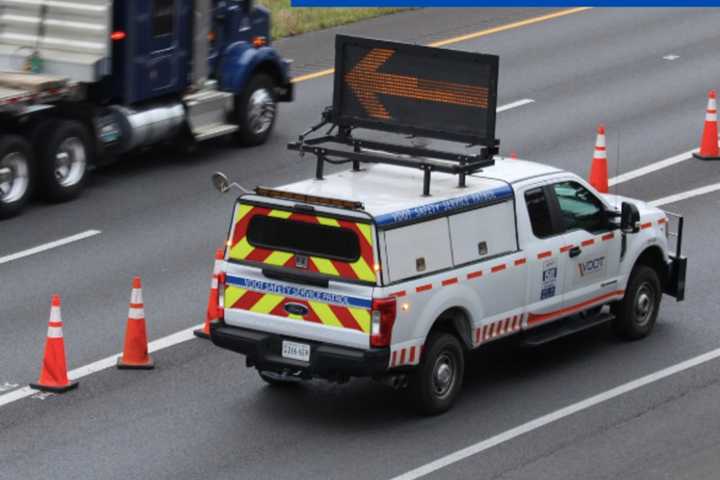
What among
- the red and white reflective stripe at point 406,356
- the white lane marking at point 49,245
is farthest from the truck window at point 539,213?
the white lane marking at point 49,245

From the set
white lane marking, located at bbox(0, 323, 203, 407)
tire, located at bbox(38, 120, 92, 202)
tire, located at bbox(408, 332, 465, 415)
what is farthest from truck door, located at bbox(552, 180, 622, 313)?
tire, located at bbox(38, 120, 92, 202)

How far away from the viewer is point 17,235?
20375 millimetres

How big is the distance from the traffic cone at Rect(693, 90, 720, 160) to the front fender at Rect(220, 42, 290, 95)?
5.64m

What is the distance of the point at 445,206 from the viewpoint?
1462cm

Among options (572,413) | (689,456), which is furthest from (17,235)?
(689,456)

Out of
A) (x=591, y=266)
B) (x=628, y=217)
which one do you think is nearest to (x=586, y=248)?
(x=591, y=266)

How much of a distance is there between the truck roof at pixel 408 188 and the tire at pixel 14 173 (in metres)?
6.11

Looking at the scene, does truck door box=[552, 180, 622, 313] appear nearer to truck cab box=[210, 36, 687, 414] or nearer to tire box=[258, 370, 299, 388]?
truck cab box=[210, 36, 687, 414]

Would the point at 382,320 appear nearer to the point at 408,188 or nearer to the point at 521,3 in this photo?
the point at 408,188

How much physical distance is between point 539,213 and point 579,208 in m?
0.75

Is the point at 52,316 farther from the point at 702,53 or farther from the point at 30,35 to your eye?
the point at 702,53

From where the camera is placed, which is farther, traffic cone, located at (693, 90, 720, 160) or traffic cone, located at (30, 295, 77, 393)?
traffic cone, located at (693, 90, 720, 160)

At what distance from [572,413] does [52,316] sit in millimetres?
4348

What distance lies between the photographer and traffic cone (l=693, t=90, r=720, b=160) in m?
23.7
